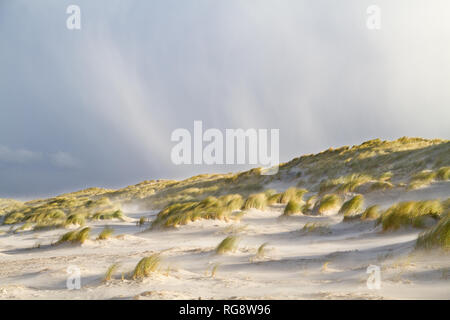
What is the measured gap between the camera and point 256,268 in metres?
4.45

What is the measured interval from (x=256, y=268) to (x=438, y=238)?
7.19ft

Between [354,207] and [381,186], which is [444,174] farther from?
[354,207]

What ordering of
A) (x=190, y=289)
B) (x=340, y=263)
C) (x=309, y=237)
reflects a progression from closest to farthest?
(x=190, y=289) → (x=340, y=263) → (x=309, y=237)

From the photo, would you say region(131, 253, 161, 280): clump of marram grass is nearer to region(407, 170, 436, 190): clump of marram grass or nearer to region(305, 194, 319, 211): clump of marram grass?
region(305, 194, 319, 211): clump of marram grass

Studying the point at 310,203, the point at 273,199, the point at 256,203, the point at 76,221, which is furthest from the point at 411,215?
the point at 76,221

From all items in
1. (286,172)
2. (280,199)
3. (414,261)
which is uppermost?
(286,172)

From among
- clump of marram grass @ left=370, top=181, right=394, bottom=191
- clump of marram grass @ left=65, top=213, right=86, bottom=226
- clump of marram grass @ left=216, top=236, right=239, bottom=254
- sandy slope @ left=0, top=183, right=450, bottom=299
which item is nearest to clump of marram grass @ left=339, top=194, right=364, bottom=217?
sandy slope @ left=0, top=183, right=450, bottom=299

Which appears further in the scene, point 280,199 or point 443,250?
point 280,199

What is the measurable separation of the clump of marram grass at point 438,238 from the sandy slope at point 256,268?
0.14 m

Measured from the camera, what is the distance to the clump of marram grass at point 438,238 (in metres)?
3.70
